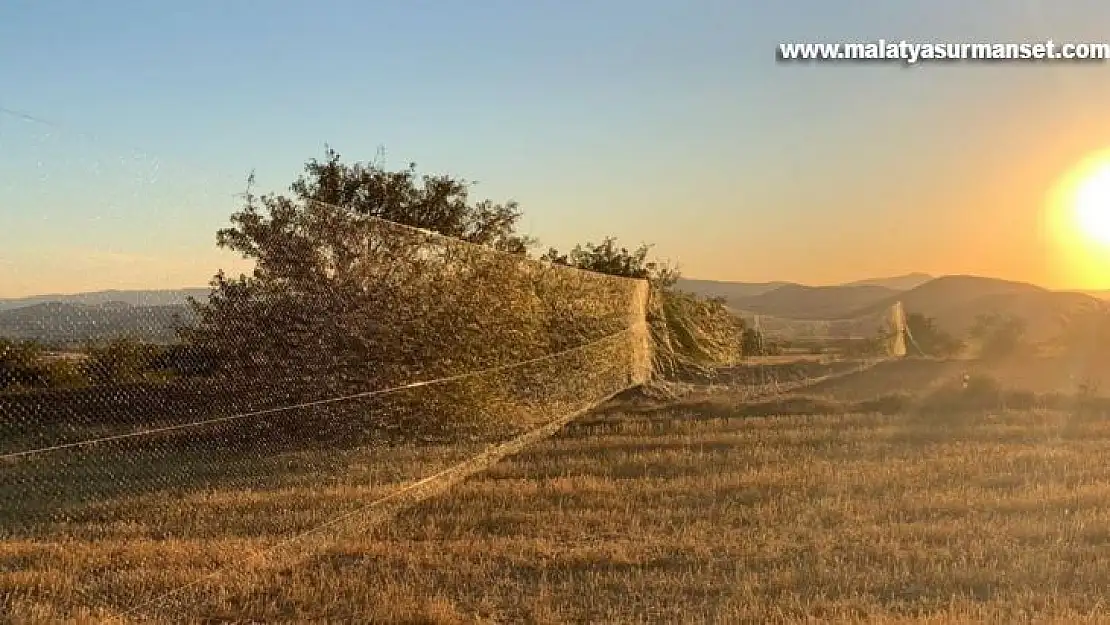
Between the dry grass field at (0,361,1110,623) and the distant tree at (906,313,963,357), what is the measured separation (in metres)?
30.2

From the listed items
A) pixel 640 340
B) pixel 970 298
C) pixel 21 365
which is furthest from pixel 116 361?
pixel 970 298

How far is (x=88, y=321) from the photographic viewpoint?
5469mm

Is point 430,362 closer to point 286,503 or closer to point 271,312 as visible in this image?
point 286,503

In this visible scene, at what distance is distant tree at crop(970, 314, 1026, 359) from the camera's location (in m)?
33.6

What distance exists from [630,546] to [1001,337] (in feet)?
98.0

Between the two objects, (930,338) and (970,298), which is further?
(970,298)

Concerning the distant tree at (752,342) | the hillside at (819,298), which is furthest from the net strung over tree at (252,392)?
the hillside at (819,298)

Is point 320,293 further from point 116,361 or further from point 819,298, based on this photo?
point 819,298

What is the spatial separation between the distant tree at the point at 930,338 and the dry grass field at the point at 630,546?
99.0 feet

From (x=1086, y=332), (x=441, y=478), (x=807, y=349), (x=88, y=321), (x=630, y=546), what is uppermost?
(x=88, y=321)

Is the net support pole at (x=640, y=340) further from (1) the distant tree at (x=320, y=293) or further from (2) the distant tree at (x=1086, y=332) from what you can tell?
(2) the distant tree at (x=1086, y=332)

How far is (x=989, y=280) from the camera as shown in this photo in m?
119

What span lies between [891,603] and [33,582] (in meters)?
4.89

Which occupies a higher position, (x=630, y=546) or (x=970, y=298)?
(x=970, y=298)
